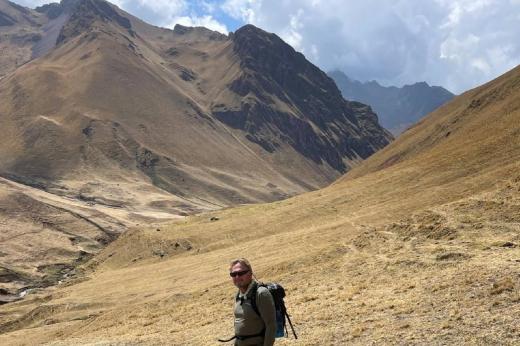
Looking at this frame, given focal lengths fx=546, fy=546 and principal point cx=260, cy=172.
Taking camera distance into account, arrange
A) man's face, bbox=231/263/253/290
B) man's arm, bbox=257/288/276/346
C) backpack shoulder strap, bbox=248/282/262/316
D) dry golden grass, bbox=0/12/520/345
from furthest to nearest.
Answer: dry golden grass, bbox=0/12/520/345 < man's face, bbox=231/263/253/290 < backpack shoulder strap, bbox=248/282/262/316 < man's arm, bbox=257/288/276/346

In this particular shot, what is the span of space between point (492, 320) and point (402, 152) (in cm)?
8216

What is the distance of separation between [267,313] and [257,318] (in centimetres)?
38

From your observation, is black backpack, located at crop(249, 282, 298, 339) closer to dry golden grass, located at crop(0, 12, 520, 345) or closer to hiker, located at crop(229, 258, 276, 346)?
hiker, located at crop(229, 258, 276, 346)

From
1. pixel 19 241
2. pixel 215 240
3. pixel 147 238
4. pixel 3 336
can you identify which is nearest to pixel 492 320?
pixel 3 336

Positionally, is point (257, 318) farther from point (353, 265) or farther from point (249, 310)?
point (353, 265)

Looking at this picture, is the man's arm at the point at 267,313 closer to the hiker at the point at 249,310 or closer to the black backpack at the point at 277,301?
the hiker at the point at 249,310

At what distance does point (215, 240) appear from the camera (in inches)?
2552

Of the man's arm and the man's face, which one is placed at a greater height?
the man's face

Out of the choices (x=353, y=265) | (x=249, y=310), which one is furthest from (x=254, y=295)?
(x=353, y=265)

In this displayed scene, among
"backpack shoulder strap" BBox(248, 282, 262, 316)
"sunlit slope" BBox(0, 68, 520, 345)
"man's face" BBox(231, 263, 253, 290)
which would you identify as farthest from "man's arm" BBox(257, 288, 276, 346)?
"sunlit slope" BBox(0, 68, 520, 345)

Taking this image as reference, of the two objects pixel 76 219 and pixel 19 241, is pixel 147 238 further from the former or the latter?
pixel 76 219

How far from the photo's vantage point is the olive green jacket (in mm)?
9969

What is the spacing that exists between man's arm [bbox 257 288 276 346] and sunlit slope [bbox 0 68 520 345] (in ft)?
25.4

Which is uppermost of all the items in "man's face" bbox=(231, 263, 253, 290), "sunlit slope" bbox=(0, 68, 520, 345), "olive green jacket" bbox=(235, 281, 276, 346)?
"man's face" bbox=(231, 263, 253, 290)
